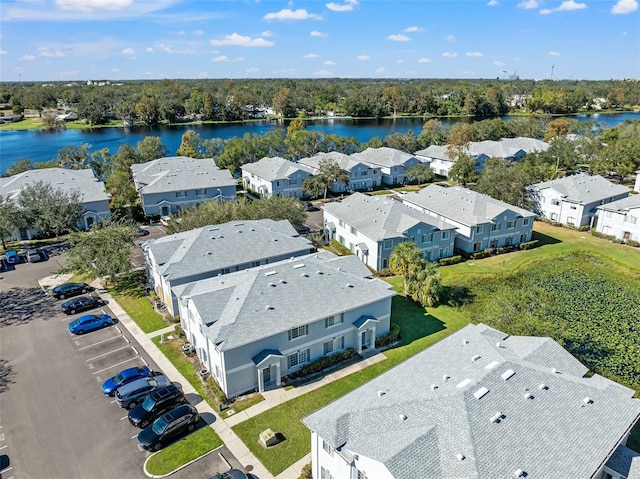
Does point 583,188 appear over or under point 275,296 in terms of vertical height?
over

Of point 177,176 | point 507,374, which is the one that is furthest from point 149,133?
point 507,374

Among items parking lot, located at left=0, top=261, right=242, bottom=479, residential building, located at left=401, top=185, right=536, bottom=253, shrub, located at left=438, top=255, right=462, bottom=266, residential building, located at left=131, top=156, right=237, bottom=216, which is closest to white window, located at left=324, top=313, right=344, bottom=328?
parking lot, located at left=0, top=261, right=242, bottom=479

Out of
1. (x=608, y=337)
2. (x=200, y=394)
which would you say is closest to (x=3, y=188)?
(x=200, y=394)

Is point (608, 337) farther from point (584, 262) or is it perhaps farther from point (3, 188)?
point (3, 188)

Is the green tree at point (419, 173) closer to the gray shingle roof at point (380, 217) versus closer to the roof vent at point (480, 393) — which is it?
the gray shingle roof at point (380, 217)

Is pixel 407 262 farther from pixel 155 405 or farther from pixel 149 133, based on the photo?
pixel 149 133

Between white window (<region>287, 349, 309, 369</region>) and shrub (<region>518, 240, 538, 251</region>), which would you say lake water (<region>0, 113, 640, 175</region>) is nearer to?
shrub (<region>518, 240, 538, 251</region>)
